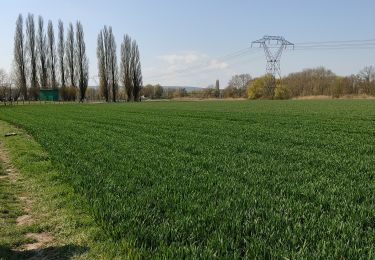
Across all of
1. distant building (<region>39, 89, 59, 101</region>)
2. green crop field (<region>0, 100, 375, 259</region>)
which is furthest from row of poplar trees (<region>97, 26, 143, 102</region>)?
green crop field (<region>0, 100, 375, 259</region>)

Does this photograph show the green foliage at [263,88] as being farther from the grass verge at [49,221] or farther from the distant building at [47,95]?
the grass verge at [49,221]

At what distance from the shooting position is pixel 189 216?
5.59 meters

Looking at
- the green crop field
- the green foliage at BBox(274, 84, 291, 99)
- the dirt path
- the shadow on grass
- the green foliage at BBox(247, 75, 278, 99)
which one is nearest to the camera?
the green crop field

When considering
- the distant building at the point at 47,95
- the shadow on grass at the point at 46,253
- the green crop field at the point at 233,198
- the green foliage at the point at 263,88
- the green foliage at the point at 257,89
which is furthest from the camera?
the green foliage at the point at 257,89

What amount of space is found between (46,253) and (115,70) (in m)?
95.1

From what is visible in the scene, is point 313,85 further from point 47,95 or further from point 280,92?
point 47,95

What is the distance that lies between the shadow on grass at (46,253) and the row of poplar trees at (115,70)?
9388 cm

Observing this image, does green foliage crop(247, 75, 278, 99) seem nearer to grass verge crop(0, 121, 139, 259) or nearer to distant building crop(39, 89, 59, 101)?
distant building crop(39, 89, 59, 101)

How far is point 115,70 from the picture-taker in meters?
97.4

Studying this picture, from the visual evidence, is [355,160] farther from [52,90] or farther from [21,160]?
[52,90]

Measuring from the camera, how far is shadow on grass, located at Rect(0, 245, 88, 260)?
510 cm

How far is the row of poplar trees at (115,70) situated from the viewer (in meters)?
96.4

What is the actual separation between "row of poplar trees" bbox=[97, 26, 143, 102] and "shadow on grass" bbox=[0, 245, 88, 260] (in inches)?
3696

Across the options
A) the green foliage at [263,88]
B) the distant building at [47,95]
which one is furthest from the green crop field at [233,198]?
the green foliage at [263,88]
